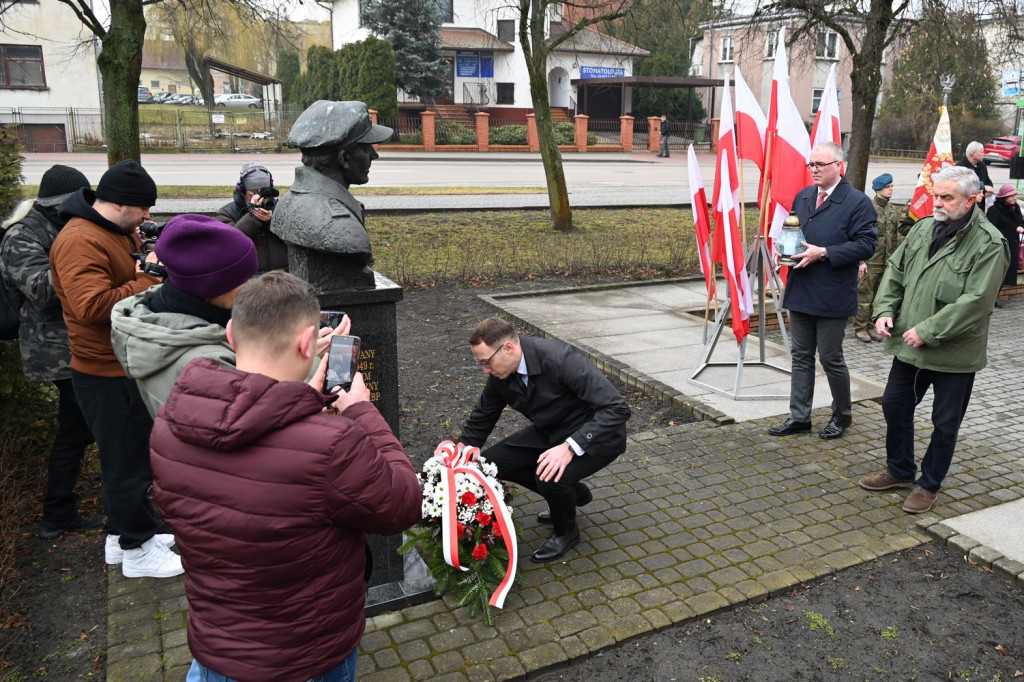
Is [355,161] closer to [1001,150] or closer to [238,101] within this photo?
[1001,150]

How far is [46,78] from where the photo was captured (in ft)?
116

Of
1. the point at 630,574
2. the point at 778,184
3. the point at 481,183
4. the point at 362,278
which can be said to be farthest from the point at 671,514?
the point at 481,183

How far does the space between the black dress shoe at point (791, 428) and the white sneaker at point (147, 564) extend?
4143 millimetres

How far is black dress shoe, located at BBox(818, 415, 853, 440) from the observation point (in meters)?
5.95

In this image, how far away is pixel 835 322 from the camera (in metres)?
5.77

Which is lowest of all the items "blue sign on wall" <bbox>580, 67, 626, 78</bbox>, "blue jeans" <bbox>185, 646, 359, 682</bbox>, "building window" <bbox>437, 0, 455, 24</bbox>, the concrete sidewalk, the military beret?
the concrete sidewalk

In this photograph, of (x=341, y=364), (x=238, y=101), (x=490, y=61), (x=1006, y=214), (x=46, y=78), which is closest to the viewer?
(x=341, y=364)

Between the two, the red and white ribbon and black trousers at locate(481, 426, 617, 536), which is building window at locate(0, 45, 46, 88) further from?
the red and white ribbon

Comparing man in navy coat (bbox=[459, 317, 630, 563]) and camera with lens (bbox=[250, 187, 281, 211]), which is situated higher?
camera with lens (bbox=[250, 187, 281, 211])

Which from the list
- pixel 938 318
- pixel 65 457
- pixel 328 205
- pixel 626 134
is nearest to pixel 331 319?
pixel 328 205

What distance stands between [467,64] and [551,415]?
149 feet

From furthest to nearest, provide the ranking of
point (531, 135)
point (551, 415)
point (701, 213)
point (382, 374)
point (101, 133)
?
point (531, 135) < point (101, 133) < point (701, 213) < point (551, 415) < point (382, 374)

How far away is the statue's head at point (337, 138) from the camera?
3.61 meters

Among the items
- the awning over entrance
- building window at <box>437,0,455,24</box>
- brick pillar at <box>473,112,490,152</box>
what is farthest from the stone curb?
building window at <box>437,0,455,24</box>
